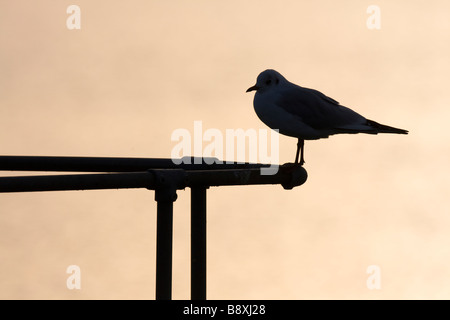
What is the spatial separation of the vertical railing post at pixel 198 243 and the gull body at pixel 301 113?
2071 mm

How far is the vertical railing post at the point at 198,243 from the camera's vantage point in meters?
4.32

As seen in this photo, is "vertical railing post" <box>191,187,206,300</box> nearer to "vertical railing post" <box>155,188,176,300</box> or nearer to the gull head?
"vertical railing post" <box>155,188,176,300</box>

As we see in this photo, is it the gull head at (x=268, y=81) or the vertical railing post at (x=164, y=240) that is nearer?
the vertical railing post at (x=164, y=240)

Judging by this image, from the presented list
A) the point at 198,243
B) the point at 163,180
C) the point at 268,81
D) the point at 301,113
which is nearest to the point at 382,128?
the point at 301,113

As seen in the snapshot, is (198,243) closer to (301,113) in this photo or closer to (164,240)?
(164,240)

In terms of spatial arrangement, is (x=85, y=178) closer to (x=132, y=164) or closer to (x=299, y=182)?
(x=132, y=164)

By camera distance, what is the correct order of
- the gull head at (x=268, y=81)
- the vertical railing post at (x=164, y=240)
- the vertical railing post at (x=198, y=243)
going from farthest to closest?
the gull head at (x=268, y=81) → the vertical railing post at (x=198, y=243) → the vertical railing post at (x=164, y=240)

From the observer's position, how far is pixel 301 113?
6.42 m

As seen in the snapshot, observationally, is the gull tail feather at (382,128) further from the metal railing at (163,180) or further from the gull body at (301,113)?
the metal railing at (163,180)

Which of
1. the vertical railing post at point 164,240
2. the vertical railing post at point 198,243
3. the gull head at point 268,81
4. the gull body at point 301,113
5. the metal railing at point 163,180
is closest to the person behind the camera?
the metal railing at point 163,180

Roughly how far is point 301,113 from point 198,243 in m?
2.38

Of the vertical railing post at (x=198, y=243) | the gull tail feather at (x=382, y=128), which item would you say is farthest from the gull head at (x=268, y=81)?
the vertical railing post at (x=198, y=243)
